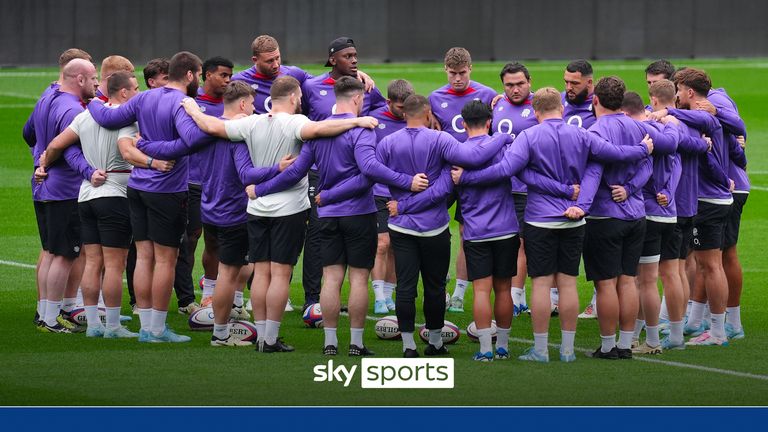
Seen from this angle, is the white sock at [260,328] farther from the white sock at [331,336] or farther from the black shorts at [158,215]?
the black shorts at [158,215]

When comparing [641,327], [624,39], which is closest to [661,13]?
[624,39]

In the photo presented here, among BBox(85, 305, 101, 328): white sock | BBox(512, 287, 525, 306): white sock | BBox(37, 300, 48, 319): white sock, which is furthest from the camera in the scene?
BBox(512, 287, 525, 306): white sock

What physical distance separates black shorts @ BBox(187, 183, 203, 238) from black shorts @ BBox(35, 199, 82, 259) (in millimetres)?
1257

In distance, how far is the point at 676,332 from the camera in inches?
399

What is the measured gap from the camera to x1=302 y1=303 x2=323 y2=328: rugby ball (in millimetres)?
11102

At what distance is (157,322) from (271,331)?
1126 millimetres

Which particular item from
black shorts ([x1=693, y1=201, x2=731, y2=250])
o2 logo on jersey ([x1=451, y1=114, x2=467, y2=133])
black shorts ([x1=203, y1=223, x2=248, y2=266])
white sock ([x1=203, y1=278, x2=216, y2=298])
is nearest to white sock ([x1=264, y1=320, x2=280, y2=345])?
black shorts ([x1=203, y1=223, x2=248, y2=266])

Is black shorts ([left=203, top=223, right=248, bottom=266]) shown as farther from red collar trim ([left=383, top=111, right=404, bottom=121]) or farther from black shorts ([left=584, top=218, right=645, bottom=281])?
black shorts ([left=584, top=218, right=645, bottom=281])

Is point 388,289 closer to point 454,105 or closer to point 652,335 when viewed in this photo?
point 454,105

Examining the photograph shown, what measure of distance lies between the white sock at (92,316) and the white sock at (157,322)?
0.54m

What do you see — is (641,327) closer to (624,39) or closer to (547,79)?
(547,79)

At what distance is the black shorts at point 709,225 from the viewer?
34.5ft

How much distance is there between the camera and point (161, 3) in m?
37.6

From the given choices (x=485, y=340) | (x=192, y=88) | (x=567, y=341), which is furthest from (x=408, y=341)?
(x=192, y=88)
